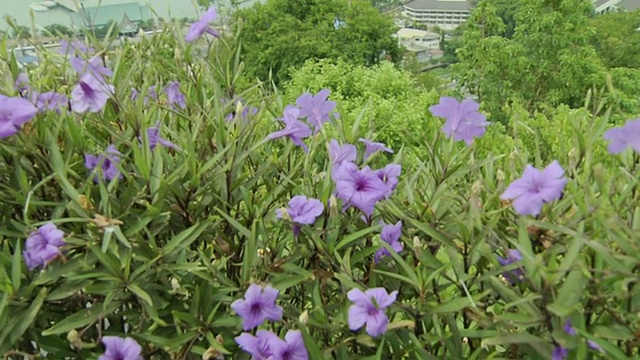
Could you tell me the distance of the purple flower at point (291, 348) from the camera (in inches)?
27.9

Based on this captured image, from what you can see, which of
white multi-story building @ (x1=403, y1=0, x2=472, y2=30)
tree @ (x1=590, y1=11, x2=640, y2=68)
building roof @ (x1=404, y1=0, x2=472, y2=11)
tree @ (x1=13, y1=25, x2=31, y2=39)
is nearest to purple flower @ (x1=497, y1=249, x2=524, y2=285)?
tree @ (x1=13, y1=25, x2=31, y2=39)

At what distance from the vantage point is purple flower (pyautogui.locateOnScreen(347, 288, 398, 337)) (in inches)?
27.1

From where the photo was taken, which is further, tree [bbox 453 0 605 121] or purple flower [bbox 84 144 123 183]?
tree [bbox 453 0 605 121]

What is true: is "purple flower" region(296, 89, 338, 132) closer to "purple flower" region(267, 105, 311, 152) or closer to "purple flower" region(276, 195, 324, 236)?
"purple flower" region(267, 105, 311, 152)

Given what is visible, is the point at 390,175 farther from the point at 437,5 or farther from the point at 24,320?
the point at 437,5

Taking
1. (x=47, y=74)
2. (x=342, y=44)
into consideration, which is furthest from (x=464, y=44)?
(x=47, y=74)

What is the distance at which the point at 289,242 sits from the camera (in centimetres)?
79

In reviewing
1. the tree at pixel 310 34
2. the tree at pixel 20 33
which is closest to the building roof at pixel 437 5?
the tree at pixel 310 34

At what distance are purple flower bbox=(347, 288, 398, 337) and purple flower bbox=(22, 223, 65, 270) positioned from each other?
32cm

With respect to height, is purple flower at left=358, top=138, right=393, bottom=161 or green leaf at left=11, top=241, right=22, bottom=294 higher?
purple flower at left=358, top=138, right=393, bottom=161

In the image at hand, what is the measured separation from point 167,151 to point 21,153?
0.17 meters

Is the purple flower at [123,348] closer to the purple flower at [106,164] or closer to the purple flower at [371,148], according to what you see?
the purple flower at [106,164]

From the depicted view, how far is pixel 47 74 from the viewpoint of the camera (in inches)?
38.3

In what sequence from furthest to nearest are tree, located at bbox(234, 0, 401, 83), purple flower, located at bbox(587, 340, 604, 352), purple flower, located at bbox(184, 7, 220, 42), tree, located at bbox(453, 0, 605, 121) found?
tree, located at bbox(234, 0, 401, 83) < tree, located at bbox(453, 0, 605, 121) < purple flower, located at bbox(184, 7, 220, 42) < purple flower, located at bbox(587, 340, 604, 352)
